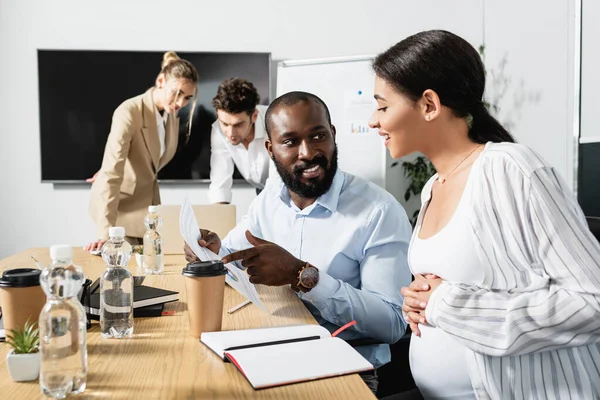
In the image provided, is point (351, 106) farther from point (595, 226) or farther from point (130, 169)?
point (595, 226)

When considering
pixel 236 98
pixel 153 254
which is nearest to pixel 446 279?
pixel 153 254

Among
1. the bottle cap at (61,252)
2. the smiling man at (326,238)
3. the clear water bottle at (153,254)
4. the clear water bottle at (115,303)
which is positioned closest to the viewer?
the bottle cap at (61,252)

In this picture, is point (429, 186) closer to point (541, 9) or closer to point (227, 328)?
point (227, 328)

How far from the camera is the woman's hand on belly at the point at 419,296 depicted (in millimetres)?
1144

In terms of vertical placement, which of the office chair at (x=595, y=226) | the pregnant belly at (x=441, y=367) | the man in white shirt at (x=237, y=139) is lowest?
the pregnant belly at (x=441, y=367)

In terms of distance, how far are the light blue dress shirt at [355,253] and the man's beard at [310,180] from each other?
1.0 inches

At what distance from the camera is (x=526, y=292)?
1035mm

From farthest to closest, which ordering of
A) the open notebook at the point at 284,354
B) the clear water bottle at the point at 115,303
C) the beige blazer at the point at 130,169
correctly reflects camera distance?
the beige blazer at the point at 130,169, the clear water bottle at the point at 115,303, the open notebook at the point at 284,354

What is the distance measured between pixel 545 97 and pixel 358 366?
325 centimetres

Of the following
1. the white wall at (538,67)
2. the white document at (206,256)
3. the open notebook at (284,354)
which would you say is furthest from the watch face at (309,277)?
the white wall at (538,67)

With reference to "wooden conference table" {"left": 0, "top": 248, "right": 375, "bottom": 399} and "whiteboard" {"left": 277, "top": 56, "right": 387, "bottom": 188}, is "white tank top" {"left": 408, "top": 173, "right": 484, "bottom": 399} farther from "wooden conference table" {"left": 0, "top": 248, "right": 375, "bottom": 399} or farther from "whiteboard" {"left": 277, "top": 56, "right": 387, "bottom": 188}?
"whiteboard" {"left": 277, "top": 56, "right": 387, "bottom": 188}

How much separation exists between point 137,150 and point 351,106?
5.13 feet

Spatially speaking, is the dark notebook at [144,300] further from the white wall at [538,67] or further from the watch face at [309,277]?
the white wall at [538,67]

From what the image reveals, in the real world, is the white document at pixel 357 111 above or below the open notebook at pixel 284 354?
above
